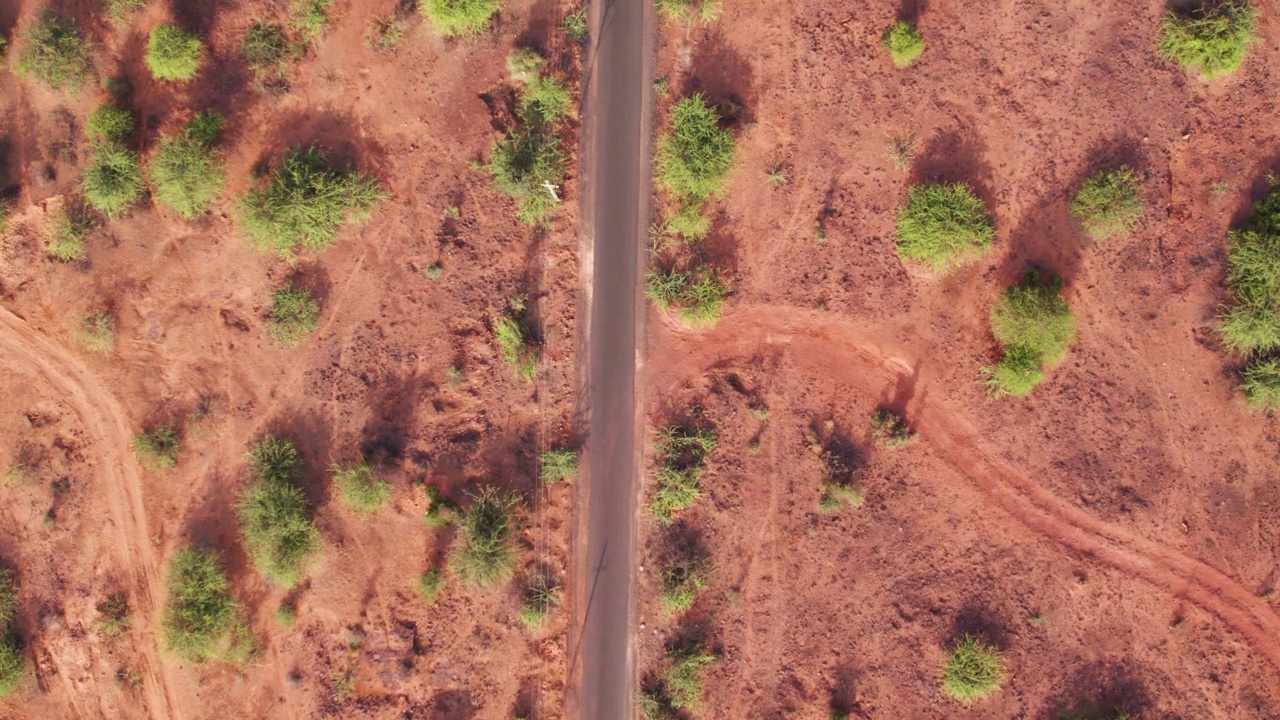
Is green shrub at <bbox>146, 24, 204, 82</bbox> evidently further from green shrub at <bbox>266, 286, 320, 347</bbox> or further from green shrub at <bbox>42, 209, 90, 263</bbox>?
green shrub at <bbox>266, 286, 320, 347</bbox>

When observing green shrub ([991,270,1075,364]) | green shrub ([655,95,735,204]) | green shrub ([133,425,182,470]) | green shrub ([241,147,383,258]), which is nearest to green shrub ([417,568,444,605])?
green shrub ([133,425,182,470])

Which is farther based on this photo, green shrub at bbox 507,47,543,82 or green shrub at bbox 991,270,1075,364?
green shrub at bbox 507,47,543,82

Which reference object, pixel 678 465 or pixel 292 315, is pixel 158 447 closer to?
pixel 292 315

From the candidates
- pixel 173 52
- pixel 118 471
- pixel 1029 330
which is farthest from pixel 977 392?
pixel 118 471

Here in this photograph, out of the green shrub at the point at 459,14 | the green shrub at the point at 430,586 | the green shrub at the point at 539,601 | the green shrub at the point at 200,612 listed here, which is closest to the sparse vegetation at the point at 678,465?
the green shrub at the point at 539,601

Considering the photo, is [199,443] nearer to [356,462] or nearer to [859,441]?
[356,462]
